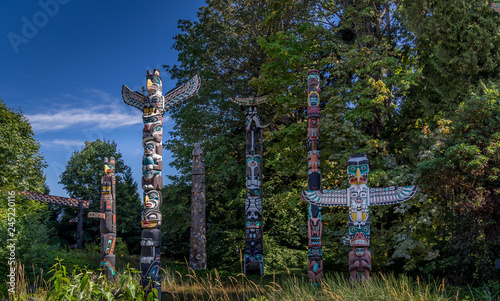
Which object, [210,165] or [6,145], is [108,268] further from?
[6,145]

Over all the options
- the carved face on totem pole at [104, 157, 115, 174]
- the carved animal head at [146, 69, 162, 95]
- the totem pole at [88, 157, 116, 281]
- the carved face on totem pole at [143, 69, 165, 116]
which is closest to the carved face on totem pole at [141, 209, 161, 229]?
the carved face on totem pole at [143, 69, 165, 116]

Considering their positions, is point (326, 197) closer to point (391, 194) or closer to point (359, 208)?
point (359, 208)

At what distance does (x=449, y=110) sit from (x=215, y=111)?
32.6ft

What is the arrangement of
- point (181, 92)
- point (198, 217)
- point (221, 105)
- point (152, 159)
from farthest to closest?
1. point (221, 105)
2. point (198, 217)
3. point (181, 92)
4. point (152, 159)

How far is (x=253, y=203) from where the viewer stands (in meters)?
12.0

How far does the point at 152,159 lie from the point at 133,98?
1.74 metres

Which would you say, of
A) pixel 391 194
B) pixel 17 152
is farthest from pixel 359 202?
pixel 17 152

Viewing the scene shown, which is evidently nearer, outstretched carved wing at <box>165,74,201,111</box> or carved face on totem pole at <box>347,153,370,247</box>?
carved face on totem pole at <box>347,153,370,247</box>


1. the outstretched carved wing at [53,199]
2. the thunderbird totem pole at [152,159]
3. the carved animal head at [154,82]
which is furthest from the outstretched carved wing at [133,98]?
the outstretched carved wing at [53,199]

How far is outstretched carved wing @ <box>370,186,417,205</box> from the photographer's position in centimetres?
776

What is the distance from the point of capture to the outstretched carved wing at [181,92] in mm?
9023

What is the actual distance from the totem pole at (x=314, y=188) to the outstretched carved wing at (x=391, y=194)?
2019 mm

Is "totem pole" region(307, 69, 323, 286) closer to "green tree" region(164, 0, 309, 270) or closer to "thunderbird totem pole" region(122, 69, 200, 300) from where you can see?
"thunderbird totem pole" region(122, 69, 200, 300)

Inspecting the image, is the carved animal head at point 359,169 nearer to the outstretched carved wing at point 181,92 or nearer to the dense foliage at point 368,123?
the dense foliage at point 368,123
